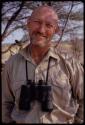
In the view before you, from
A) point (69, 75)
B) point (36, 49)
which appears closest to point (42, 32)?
point (36, 49)

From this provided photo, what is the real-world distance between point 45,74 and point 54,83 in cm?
7

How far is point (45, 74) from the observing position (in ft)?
5.77

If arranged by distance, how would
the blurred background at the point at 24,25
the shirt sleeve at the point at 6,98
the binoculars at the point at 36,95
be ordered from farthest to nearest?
the blurred background at the point at 24,25 → the shirt sleeve at the point at 6,98 → the binoculars at the point at 36,95

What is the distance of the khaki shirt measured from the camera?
1.74 metres

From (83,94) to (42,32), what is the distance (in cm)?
43

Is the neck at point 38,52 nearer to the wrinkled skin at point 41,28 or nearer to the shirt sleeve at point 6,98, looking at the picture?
the wrinkled skin at point 41,28

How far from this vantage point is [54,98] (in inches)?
69.0

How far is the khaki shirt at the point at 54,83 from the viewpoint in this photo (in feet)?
5.72

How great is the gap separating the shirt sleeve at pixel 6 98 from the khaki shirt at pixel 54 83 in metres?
0.01

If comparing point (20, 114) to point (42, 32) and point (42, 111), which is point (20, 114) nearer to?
point (42, 111)

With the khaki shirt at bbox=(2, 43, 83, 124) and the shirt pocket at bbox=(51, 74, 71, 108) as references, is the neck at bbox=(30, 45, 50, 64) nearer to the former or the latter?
→ the khaki shirt at bbox=(2, 43, 83, 124)

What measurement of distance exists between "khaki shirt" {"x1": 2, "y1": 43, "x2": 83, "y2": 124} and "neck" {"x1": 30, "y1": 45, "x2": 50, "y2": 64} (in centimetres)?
2

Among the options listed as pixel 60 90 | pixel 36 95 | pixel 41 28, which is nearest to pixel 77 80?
pixel 60 90

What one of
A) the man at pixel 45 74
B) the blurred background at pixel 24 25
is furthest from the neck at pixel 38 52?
the blurred background at pixel 24 25
